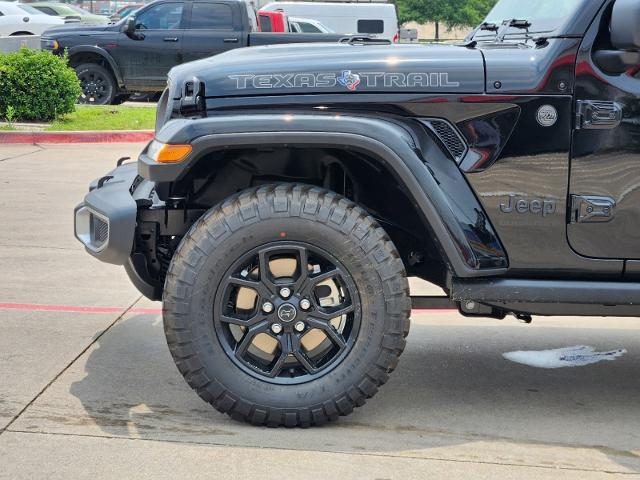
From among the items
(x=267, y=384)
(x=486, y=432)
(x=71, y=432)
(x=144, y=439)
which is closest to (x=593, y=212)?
(x=486, y=432)

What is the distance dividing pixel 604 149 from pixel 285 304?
1.35m

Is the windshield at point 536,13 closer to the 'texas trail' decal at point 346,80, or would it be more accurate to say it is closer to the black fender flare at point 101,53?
the 'texas trail' decal at point 346,80

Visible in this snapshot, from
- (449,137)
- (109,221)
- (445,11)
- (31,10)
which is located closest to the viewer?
(449,137)

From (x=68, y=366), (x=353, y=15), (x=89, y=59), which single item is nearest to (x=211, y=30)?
(x=89, y=59)

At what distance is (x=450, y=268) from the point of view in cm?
404

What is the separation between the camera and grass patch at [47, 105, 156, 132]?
14.0 meters

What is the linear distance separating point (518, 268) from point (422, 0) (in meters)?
48.5

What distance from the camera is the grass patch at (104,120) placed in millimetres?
13953

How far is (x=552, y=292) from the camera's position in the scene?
403 centimetres

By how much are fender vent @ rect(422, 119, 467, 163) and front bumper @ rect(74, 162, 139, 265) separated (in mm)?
1215

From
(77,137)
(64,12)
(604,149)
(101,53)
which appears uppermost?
(64,12)

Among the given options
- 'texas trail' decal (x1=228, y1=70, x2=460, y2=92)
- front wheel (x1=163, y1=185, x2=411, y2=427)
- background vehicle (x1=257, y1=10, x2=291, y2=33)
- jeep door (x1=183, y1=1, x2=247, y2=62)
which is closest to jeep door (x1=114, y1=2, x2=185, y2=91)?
jeep door (x1=183, y1=1, x2=247, y2=62)

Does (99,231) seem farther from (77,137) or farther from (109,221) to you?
(77,137)

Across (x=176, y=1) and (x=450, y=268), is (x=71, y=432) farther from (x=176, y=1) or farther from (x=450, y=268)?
(x=176, y=1)
